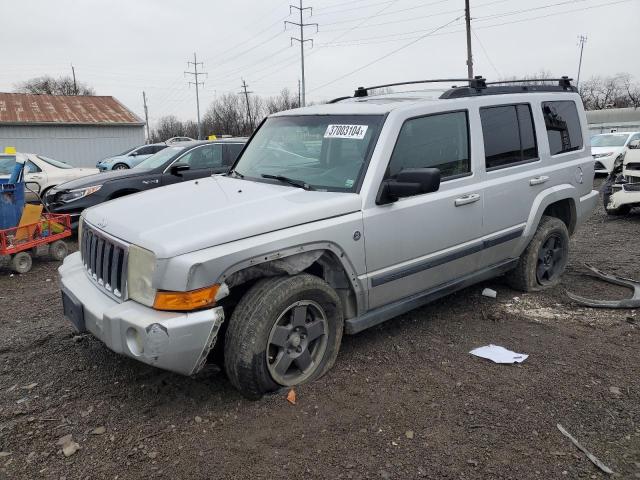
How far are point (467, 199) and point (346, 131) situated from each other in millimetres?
1117

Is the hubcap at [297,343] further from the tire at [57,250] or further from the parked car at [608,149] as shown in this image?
the parked car at [608,149]

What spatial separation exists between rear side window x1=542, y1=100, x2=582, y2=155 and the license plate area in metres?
4.35

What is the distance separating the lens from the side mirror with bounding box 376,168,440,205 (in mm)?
3416

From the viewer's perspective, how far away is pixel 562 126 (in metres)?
5.32

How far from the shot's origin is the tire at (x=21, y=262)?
692 cm

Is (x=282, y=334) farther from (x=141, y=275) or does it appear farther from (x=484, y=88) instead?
(x=484, y=88)

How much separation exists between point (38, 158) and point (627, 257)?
39.6 feet

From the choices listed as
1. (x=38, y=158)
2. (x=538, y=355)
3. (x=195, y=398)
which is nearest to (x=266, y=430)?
(x=195, y=398)

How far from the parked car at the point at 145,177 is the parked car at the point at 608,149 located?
38.1 feet

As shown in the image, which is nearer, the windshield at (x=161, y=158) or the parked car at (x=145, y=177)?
the parked car at (x=145, y=177)

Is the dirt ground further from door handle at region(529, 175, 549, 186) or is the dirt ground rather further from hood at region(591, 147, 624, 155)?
hood at region(591, 147, 624, 155)

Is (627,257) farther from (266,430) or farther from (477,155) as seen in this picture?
(266,430)

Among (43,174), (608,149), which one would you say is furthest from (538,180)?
(608,149)

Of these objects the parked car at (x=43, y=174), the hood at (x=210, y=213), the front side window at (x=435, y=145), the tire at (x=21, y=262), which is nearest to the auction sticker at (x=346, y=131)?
the front side window at (x=435, y=145)
